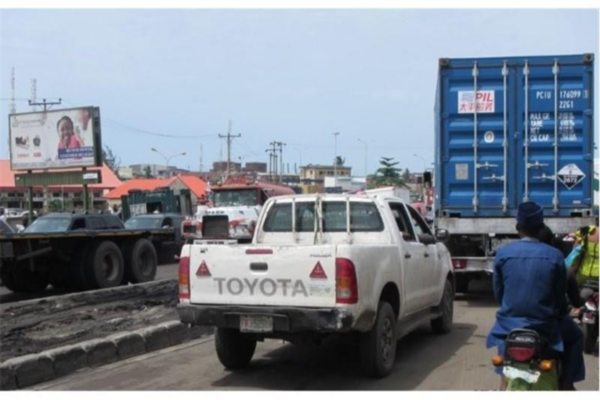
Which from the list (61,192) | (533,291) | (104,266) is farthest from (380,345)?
(61,192)

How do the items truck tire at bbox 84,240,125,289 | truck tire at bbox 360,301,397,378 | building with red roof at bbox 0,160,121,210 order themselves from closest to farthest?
truck tire at bbox 360,301,397,378, truck tire at bbox 84,240,125,289, building with red roof at bbox 0,160,121,210

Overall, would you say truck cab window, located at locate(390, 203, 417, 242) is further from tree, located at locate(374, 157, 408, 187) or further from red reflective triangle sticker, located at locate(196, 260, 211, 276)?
tree, located at locate(374, 157, 408, 187)

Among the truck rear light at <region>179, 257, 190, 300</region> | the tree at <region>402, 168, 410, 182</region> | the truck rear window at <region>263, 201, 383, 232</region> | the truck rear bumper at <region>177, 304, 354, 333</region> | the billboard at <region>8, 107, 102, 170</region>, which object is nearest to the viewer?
the truck rear bumper at <region>177, 304, 354, 333</region>

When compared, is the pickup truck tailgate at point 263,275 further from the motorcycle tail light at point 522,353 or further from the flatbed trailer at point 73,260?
the flatbed trailer at point 73,260

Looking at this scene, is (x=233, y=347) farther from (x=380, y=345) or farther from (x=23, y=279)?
(x=23, y=279)

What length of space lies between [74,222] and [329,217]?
9.93 m

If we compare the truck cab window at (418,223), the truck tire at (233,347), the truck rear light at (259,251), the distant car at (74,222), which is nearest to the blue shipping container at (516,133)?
the truck cab window at (418,223)

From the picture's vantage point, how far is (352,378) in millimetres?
7273

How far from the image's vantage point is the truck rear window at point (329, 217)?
27.2 ft

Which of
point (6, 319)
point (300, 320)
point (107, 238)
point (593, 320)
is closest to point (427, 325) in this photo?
point (593, 320)

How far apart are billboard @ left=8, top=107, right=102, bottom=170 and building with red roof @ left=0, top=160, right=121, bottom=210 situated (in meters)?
25.5

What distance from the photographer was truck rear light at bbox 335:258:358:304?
6617 millimetres

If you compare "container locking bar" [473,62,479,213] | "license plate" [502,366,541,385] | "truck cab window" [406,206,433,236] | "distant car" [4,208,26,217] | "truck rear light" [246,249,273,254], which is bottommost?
"distant car" [4,208,26,217]

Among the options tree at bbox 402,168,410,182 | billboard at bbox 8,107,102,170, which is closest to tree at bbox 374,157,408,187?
tree at bbox 402,168,410,182
